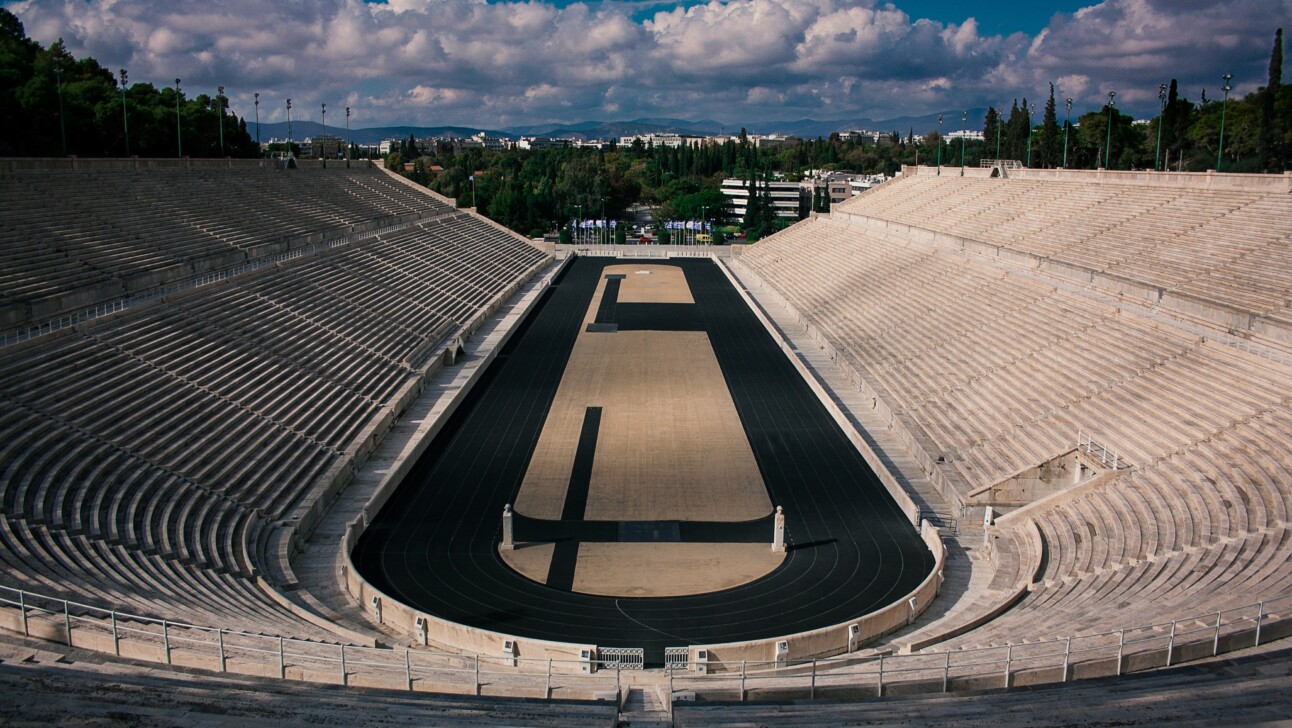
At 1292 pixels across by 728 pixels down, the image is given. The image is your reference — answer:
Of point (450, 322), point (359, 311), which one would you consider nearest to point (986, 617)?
point (359, 311)

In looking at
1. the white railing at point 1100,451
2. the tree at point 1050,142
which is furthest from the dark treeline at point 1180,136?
the white railing at point 1100,451

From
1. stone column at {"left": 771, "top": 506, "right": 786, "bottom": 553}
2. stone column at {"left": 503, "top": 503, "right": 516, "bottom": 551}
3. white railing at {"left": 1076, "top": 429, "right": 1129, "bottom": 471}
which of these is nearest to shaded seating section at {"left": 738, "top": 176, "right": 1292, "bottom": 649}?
white railing at {"left": 1076, "top": 429, "right": 1129, "bottom": 471}

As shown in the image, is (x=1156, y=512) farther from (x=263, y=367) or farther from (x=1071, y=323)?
(x=263, y=367)

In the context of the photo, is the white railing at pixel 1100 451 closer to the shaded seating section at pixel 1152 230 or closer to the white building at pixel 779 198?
the shaded seating section at pixel 1152 230

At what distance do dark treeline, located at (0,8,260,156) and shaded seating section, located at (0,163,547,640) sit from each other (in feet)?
62.4

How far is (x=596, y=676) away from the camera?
10.7 metres

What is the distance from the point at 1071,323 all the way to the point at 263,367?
18.9 metres

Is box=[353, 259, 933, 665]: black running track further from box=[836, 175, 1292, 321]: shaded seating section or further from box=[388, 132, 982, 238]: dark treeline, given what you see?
box=[388, 132, 982, 238]: dark treeline

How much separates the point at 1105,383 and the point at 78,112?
45.2 meters

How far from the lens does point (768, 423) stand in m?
24.2

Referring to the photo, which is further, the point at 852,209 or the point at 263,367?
the point at 852,209

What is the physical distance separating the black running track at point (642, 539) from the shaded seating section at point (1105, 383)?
6.67 ft

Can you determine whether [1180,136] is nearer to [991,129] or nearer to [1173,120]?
[1173,120]

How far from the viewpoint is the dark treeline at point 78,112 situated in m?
42.9
